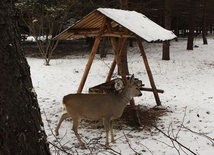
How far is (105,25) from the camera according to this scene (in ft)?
24.7

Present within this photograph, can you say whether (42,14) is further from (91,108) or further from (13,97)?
(13,97)

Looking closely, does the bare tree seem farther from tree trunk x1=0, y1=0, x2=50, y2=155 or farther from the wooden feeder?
tree trunk x1=0, y1=0, x2=50, y2=155

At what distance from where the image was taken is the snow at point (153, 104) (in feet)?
19.4

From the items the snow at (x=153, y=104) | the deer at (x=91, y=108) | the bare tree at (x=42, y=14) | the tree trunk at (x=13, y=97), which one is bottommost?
the snow at (x=153, y=104)

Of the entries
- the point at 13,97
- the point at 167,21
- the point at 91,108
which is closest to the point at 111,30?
the point at 91,108

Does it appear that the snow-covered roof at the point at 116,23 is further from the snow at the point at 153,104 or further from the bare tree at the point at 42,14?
the bare tree at the point at 42,14

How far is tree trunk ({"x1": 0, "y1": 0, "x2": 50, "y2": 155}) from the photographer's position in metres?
1.96

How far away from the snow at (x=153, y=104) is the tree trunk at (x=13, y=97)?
3.07 ft

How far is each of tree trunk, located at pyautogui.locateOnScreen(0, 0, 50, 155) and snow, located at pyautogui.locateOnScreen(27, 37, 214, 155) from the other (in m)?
0.94

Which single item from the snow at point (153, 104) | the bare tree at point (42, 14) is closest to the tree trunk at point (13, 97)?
the snow at point (153, 104)

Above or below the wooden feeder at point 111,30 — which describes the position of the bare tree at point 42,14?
above

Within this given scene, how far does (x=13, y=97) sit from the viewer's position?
78.4 inches

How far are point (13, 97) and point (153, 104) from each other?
777cm

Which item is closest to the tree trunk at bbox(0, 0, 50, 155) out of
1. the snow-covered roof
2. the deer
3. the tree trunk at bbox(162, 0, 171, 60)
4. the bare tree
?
the deer
